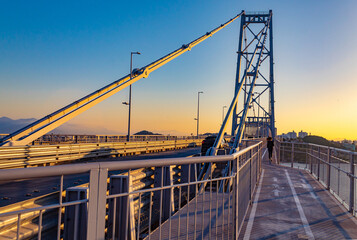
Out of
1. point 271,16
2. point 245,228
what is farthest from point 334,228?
point 271,16

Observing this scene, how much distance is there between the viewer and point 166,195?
23.9 ft

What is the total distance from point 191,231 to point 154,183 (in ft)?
8.12

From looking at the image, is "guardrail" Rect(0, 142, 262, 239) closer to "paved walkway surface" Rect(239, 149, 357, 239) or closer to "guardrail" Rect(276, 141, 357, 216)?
"paved walkway surface" Rect(239, 149, 357, 239)

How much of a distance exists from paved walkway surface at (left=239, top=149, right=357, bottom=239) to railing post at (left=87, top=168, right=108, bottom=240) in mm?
3541

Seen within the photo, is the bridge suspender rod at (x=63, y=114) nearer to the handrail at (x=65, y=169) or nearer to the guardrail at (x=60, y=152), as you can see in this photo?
the guardrail at (x=60, y=152)

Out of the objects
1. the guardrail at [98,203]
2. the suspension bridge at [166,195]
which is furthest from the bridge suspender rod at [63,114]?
the guardrail at [98,203]

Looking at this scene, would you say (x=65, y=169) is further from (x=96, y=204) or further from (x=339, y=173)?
(x=339, y=173)

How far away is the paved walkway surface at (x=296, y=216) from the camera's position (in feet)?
18.1

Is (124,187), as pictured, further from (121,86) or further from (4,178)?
(121,86)

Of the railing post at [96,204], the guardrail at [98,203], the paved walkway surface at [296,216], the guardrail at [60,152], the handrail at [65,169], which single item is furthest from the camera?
the guardrail at [60,152]

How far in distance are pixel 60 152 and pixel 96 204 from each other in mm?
15832

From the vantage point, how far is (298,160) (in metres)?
18.0

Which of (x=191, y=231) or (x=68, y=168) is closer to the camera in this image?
(x=68, y=168)

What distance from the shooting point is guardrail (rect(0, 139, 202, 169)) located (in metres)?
13.4
